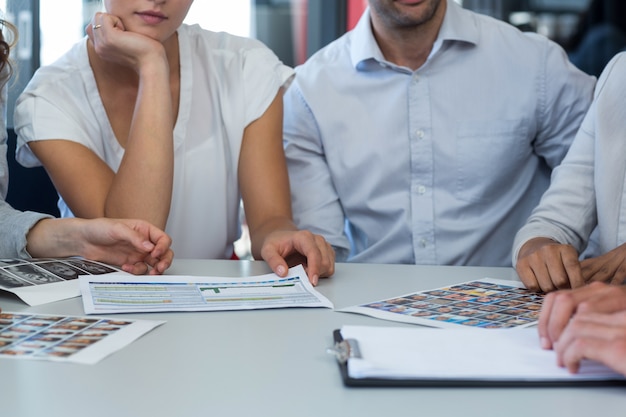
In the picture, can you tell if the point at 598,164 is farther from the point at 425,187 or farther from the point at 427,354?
the point at 427,354

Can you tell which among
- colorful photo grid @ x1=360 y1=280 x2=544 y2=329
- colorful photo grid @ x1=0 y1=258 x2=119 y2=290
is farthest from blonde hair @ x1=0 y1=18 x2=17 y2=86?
colorful photo grid @ x1=360 y1=280 x2=544 y2=329

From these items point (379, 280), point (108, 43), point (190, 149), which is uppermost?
point (108, 43)

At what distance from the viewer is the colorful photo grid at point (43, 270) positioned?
1.27 m

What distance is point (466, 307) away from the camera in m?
1.17

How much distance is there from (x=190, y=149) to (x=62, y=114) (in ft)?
0.96

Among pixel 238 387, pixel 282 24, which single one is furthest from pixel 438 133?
pixel 282 24

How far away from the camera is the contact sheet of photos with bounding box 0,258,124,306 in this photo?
121 cm

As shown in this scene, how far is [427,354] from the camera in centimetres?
88

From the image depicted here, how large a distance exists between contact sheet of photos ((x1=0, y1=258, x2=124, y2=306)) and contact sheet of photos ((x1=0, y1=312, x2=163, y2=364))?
0.33 ft

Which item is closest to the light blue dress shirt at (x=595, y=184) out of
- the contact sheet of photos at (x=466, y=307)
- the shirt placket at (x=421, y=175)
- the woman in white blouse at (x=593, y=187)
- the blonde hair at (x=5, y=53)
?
the woman in white blouse at (x=593, y=187)

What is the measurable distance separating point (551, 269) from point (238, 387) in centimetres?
65

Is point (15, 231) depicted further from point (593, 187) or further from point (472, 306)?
point (593, 187)

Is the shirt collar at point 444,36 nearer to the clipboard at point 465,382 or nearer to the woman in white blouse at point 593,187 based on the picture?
the woman in white blouse at point 593,187

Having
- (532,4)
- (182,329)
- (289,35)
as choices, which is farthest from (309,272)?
(532,4)
